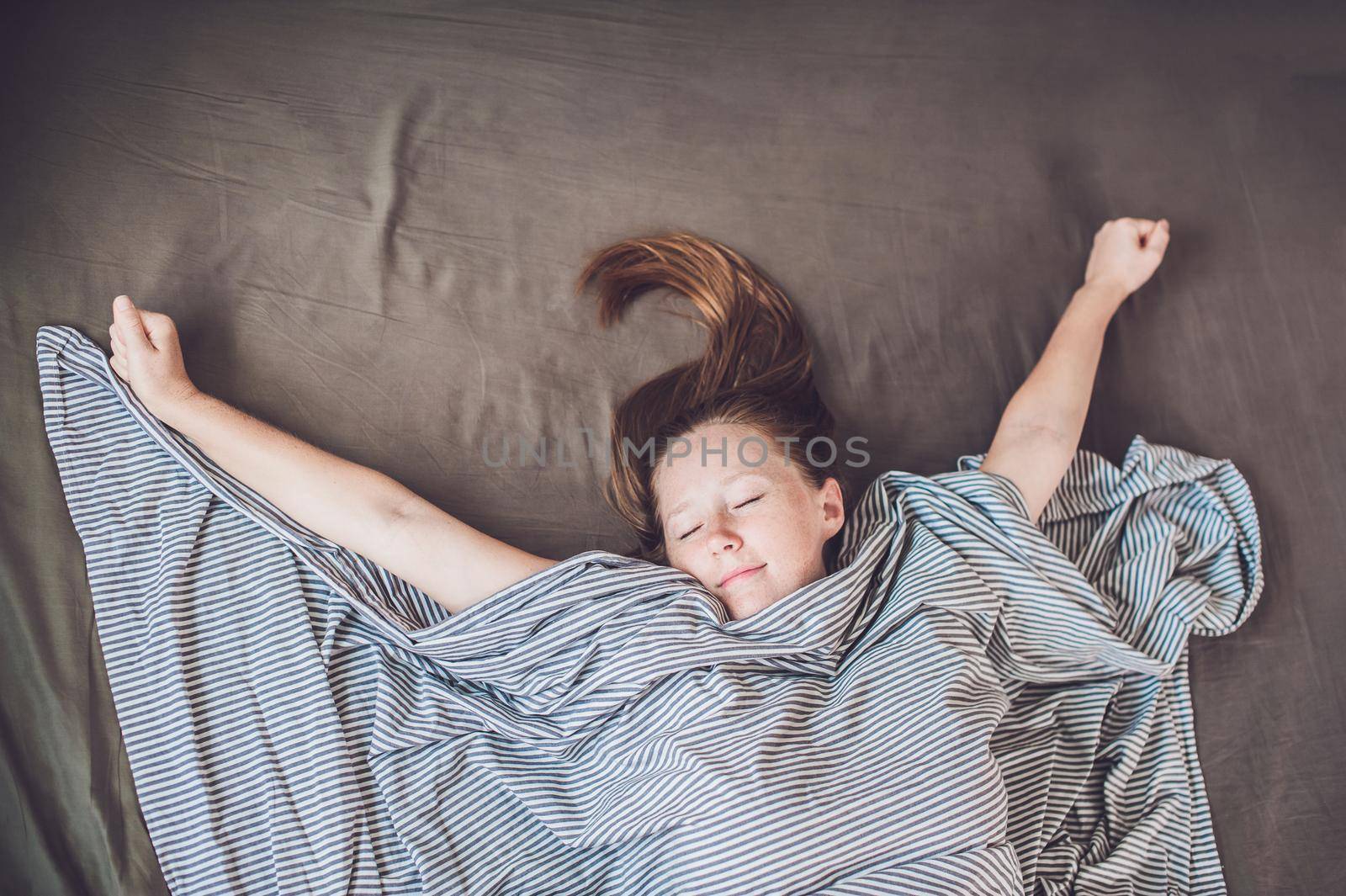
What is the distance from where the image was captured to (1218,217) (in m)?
1.50

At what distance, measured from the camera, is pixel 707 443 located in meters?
1.19

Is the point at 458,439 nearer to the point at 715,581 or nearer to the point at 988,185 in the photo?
the point at 715,581

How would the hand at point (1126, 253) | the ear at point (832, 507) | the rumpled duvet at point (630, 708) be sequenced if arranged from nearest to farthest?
the rumpled duvet at point (630, 708) < the ear at point (832, 507) < the hand at point (1126, 253)

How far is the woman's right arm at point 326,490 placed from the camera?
3.60 ft

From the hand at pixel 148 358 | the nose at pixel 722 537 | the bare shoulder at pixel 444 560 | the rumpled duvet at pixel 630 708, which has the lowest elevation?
the rumpled duvet at pixel 630 708

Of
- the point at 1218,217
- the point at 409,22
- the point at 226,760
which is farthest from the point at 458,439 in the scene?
the point at 1218,217

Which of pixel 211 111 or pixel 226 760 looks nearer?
pixel 226 760

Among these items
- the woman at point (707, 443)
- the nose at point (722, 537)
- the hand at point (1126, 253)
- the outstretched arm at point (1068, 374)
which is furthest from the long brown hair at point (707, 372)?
the hand at point (1126, 253)

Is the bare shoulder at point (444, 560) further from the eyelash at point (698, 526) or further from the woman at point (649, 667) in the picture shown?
the eyelash at point (698, 526)

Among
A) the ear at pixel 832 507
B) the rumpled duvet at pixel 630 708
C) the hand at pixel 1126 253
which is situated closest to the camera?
the rumpled duvet at pixel 630 708

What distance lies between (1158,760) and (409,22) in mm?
1540

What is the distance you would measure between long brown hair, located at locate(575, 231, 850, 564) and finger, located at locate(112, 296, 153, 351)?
0.59m

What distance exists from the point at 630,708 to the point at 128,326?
0.81 m

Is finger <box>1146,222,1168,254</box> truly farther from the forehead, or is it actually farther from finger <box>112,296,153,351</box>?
finger <box>112,296,153,351</box>
